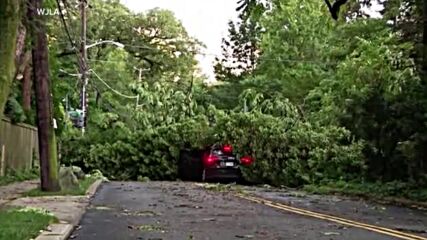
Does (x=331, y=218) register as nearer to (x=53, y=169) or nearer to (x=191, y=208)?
Result: (x=191, y=208)

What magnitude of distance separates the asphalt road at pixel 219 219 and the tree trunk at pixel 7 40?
4159 mm

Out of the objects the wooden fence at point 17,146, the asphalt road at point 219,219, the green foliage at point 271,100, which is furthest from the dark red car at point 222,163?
the asphalt road at point 219,219

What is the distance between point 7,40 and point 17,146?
23.0 m

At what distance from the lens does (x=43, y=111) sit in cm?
1978

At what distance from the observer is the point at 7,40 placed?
7.41m

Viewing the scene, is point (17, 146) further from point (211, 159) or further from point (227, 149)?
point (227, 149)

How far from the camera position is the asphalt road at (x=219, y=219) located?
A: 11.6 metres

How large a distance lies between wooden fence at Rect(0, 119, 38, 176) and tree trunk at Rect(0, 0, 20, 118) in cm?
1738

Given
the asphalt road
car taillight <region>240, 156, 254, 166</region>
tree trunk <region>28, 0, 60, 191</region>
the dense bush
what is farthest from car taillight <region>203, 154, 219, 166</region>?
tree trunk <region>28, 0, 60, 191</region>

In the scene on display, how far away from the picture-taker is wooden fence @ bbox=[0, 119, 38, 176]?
26.5 m

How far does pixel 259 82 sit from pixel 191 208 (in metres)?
40.4

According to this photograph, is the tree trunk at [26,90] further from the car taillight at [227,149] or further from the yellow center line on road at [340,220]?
the yellow center line on road at [340,220]

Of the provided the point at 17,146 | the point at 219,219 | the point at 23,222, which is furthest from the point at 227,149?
the point at 23,222

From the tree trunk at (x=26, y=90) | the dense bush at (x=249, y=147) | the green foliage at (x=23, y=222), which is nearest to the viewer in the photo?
the green foliage at (x=23, y=222)
